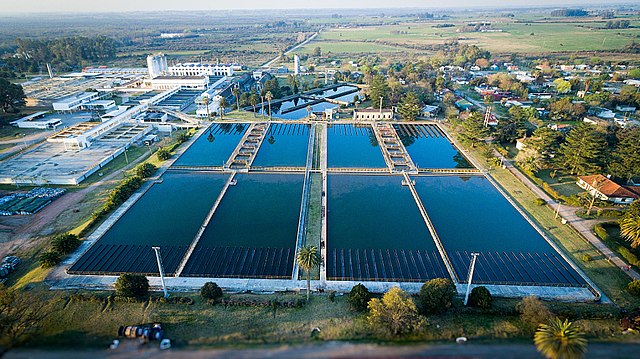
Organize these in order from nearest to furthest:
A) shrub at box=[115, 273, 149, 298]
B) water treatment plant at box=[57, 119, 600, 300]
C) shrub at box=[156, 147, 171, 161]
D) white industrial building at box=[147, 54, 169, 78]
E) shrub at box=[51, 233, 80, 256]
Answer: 1. shrub at box=[115, 273, 149, 298]
2. water treatment plant at box=[57, 119, 600, 300]
3. shrub at box=[51, 233, 80, 256]
4. shrub at box=[156, 147, 171, 161]
5. white industrial building at box=[147, 54, 169, 78]

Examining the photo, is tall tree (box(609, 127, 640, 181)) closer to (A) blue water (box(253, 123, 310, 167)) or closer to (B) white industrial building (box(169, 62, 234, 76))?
(A) blue water (box(253, 123, 310, 167))

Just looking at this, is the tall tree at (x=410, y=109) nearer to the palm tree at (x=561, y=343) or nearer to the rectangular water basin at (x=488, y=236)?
the rectangular water basin at (x=488, y=236)

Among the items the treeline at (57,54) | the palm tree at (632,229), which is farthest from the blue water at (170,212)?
the treeline at (57,54)

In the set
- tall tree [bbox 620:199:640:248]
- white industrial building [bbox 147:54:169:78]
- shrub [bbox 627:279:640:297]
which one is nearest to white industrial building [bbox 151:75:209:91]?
white industrial building [bbox 147:54:169:78]

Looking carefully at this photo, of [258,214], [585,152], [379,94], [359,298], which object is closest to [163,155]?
[258,214]

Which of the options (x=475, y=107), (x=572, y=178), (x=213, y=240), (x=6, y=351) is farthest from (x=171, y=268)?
(x=475, y=107)

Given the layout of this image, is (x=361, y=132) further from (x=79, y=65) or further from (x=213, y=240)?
(x=79, y=65)

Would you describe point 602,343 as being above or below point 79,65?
below
